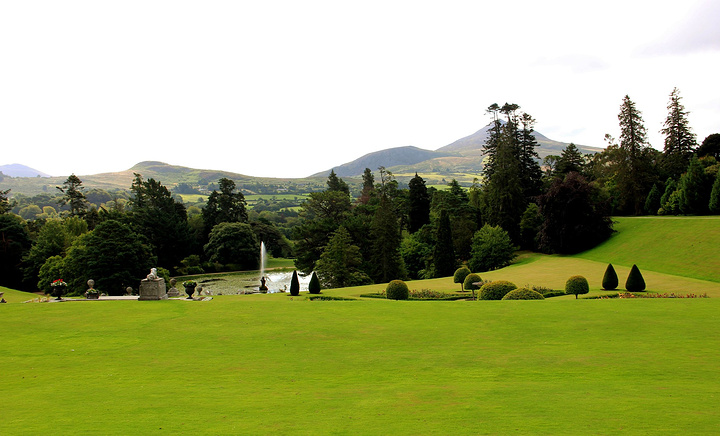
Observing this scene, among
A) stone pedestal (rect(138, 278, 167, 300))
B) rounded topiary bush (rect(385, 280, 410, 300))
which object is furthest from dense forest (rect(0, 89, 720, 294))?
stone pedestal (rect(138, 278, 167, 300))

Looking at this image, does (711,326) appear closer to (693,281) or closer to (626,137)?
(693,281)

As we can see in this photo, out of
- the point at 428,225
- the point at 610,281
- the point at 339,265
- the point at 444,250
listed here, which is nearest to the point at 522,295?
the point at 610,281

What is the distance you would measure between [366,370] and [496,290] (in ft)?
50.5

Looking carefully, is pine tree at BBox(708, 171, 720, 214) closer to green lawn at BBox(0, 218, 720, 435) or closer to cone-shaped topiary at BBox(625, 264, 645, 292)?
cone-shaped topiary at BBox(625, 264, 645, 292)

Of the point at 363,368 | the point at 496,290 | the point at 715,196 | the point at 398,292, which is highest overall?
the point at 715,196

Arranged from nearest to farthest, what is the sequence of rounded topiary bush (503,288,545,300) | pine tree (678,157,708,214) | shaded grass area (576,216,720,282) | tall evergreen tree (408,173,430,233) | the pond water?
1. rounded topiary bush (503,288,545,300)
2. shaded grass area (576,216,720,282)
3. pine tree (678,157,708,214)
4. the pond water
5. tall evergreen tree (408,173,430,233)

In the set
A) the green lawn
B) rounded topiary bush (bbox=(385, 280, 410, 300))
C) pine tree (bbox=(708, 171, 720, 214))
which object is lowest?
rounded topiary bush (bbox=(385, 280, 410, 300))

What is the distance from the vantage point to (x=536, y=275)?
38.8 meters

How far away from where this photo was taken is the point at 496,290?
25.5 metres

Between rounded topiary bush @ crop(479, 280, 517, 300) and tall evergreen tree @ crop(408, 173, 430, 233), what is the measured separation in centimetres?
4210

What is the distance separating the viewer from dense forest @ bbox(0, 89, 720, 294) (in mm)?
→ 46875

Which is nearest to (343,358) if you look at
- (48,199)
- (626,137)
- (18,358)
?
(18,358)

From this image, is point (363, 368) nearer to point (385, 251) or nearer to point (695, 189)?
point (385, 251)

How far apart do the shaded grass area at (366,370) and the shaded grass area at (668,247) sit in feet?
51.0
